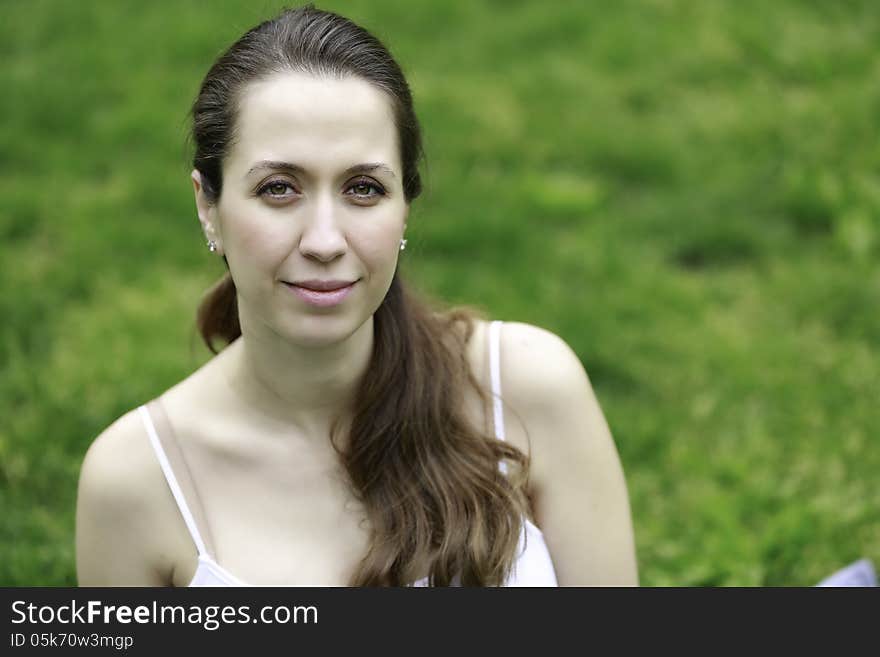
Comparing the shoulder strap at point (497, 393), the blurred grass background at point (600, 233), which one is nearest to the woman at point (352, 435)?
the shoulder strap at point (497, 393)

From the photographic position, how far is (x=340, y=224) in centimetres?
276

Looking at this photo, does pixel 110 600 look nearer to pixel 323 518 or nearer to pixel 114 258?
pixel 323 518

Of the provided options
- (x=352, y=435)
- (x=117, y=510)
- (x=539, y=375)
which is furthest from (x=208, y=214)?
(x=539, y=375)

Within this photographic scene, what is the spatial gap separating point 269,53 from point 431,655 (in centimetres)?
147

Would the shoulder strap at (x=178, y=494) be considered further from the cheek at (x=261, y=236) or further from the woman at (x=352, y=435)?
the cheek at (x=261, y=236)

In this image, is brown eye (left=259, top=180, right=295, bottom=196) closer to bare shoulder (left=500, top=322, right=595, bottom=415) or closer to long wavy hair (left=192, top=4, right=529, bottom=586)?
long wavy hair (left=192, top=4, right=529, bottom=586)

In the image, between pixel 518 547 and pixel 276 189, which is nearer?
pixel 276 189

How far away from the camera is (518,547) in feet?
10.3

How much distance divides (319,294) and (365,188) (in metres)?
0.27

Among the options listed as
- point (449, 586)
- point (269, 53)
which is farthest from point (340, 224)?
point (449, 586)

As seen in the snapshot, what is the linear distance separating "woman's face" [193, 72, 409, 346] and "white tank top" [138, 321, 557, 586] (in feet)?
1.60

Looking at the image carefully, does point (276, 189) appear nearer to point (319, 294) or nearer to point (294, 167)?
point (294, 167)

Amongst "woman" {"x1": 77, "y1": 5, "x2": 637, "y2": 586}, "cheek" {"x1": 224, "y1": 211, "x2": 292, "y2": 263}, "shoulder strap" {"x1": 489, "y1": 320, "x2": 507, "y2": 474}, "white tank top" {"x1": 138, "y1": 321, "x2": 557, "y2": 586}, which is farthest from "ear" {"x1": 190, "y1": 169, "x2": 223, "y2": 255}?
"shoulder strap" {"x1": 489, "y1": 320, "x2": 507, "y2": 474}

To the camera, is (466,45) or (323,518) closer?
(323,518)
